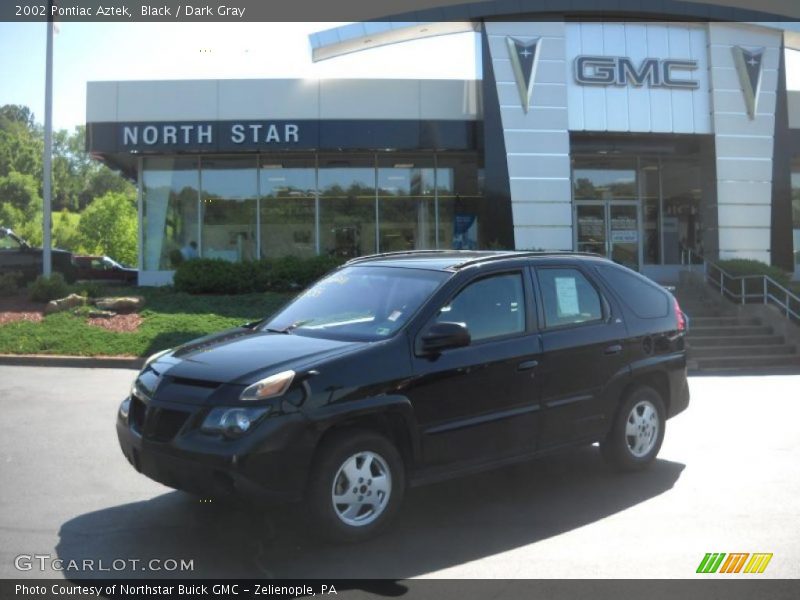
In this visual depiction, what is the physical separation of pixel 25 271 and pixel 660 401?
17669 mm

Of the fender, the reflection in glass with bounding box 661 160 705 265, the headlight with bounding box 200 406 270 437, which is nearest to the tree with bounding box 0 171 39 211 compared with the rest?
the reflection in glass with bounding box 661 160 705 265

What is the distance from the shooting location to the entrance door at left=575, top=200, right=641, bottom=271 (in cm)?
2350

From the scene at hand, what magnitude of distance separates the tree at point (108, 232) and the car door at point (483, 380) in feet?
152

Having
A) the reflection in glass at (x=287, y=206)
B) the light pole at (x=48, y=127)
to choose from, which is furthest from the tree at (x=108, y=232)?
the light pole at (x=48, y=127)

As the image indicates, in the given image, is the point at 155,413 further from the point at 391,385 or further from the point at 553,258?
the point at 553,258

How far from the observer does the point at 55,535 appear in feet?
16.4

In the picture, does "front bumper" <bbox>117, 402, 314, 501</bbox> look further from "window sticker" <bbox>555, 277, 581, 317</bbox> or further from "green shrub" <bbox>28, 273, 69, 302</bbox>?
"green shrub" <bbox>28, 273, 69, 302</bbox>

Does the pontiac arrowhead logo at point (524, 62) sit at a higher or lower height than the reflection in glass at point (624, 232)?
higher

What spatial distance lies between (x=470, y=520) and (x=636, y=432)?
1.92 m

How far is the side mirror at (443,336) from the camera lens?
5.12 meters

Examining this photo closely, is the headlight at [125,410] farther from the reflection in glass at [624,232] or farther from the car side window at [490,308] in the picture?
the reflection in glass at [624,232]

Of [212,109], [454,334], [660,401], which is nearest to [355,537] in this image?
[454,334]

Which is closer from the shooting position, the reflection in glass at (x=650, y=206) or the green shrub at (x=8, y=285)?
the green shrub at (x=8, y=285)

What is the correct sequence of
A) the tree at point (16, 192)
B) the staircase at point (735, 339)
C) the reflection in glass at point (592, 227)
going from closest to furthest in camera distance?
1. the staircase at point (735, 339)
2. the reflection in glass at point (592, 227)
3. the tree at point (16, 192)
